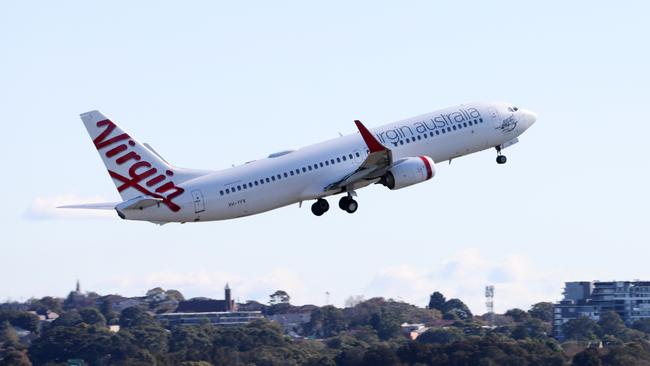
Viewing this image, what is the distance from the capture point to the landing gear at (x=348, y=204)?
313 ft

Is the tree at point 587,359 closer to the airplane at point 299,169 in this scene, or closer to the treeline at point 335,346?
the treeline at point 335,346

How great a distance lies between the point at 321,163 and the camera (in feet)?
302

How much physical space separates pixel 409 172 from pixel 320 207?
6808 millimetres

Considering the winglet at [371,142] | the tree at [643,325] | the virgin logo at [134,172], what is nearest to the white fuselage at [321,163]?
the virgin logo at [134,172]

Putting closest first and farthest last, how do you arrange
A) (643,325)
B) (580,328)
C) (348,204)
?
(348,204) → (580,328) → (643,325)

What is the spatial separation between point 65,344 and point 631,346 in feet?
203

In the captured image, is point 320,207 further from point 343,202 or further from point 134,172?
point 134,172

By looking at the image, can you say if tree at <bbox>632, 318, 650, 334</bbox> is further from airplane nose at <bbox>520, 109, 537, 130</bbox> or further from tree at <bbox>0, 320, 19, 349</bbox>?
airplane nose at <bbox>520, 109, 537, 130</bbox>

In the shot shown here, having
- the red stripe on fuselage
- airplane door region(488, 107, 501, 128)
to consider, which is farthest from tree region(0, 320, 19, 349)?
the red stripe on fuselage

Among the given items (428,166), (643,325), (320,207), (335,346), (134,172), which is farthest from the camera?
(643,325)

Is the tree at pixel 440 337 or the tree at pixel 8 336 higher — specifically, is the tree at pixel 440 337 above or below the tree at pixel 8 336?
above

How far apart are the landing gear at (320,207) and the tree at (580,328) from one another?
93.0 m

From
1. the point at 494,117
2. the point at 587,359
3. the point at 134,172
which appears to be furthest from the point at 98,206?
the point at 587,359

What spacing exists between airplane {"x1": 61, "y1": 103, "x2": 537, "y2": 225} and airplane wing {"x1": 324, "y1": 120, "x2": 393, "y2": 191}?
0.06 metres
